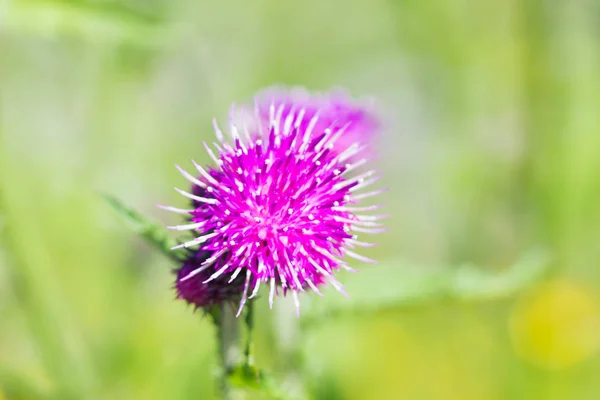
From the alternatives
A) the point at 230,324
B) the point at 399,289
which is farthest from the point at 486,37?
the point at 230,324

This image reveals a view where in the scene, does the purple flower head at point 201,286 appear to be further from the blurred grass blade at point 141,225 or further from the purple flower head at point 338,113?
the purple flower head at point 338,113

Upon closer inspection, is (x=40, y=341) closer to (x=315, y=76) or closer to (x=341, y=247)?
(x=341, y=247)

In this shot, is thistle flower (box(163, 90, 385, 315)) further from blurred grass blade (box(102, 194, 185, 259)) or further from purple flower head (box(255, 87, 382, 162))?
purple flower head (box(255, 87, 382, 162))

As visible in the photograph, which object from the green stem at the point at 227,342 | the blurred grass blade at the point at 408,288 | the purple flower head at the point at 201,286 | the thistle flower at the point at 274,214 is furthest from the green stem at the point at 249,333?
the blurred grass blade at the point at 408,288

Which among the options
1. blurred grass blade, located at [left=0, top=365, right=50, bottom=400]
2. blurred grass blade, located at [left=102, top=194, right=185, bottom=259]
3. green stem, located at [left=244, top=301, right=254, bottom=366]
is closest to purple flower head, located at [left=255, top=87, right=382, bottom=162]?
blurred grass blade, located at [left=102, top=194, right=185, bottom=259]

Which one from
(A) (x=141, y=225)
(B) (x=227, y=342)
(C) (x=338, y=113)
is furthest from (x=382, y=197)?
(A) (x=141, y=225)
